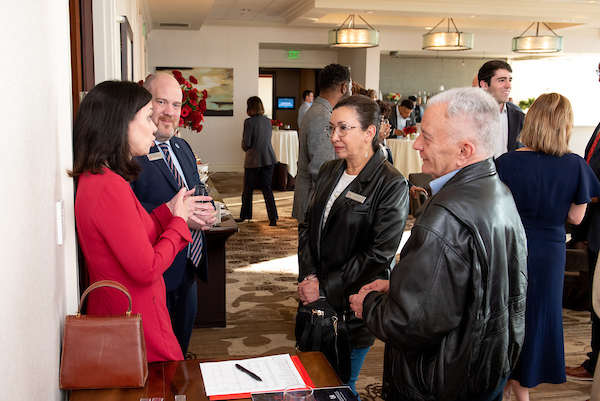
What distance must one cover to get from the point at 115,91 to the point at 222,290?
93.4 inches

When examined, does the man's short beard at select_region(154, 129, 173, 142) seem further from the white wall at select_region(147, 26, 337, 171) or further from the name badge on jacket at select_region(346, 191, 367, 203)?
the white wall at select_region(147, 26, 337, 171)

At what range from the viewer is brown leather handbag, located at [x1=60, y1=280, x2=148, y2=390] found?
1.30 metres

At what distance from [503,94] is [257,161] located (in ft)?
13.9

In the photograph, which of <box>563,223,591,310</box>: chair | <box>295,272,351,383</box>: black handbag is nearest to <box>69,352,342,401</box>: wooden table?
<box>295,272,351,383</box>: black handbag

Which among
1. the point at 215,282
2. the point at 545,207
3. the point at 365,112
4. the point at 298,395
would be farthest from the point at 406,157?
the point at 298,395

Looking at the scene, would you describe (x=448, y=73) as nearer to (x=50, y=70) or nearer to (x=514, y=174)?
(x=514, y=174)

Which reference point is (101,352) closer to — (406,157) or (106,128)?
(106,128)

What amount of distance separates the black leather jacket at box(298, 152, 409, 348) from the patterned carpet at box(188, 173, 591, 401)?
52 centimetres

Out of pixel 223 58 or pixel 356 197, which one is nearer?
pixel 356 197

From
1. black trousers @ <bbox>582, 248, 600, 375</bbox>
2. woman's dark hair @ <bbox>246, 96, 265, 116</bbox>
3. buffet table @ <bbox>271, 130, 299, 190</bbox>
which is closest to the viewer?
black trousers @ <bbox>582, 248, 600, 375</bbox>

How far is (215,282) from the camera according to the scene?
3.71 meters

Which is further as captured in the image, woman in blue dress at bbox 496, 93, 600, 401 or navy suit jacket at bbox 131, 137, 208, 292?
woman in blue dress at bbox 496, 93, 600, 401

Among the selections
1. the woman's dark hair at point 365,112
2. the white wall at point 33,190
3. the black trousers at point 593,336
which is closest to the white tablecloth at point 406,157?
the black trousers at point 593,336

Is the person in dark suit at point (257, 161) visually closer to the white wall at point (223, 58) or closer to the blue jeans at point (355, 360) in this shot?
the blue jeans at point (355, 360)
